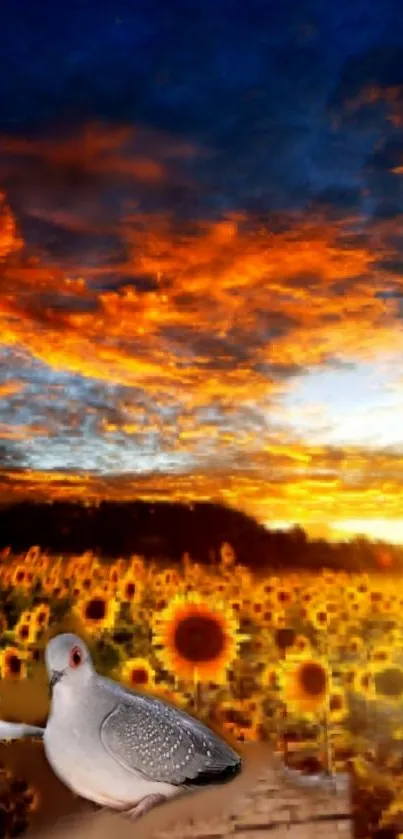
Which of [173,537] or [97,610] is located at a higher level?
[173,537]

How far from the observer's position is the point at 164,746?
77.2 inches

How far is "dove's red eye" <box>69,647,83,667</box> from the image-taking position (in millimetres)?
2051

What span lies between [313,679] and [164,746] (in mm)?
383

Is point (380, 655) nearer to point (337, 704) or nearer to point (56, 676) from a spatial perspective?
point (337, 704)

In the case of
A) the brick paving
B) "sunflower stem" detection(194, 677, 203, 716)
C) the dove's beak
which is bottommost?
the brick paving

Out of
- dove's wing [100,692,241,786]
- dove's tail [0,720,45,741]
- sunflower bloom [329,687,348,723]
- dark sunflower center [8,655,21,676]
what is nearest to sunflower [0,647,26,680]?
dark sunflower center [8,655,21,676]

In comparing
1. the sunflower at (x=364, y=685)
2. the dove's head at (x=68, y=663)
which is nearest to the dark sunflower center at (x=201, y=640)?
the dove's head at (x=68, y=663)

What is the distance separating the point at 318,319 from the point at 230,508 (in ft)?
1.68

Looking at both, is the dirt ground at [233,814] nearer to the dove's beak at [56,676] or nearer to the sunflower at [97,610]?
the dove's beak at [56,676]

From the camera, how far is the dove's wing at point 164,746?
77.1 inches

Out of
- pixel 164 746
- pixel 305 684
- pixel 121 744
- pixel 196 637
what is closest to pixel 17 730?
pixel 121 744

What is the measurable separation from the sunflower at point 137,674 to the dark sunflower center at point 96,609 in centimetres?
13

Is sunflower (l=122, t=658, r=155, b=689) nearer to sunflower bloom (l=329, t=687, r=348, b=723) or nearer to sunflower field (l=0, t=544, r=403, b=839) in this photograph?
sunflower field (l=0, t=544, r=403, b=839)

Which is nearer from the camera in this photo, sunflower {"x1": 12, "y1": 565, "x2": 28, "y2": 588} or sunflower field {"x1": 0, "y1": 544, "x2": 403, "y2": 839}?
sunflower field {"x1": 0, "y1": 544, "x2": 403, "y2": 839}
